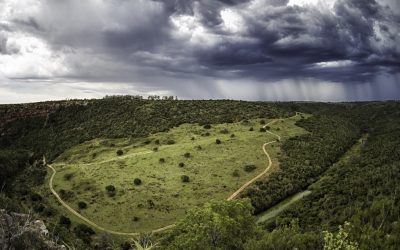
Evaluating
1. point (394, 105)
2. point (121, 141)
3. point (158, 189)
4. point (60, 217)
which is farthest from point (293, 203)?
point (394, 105)

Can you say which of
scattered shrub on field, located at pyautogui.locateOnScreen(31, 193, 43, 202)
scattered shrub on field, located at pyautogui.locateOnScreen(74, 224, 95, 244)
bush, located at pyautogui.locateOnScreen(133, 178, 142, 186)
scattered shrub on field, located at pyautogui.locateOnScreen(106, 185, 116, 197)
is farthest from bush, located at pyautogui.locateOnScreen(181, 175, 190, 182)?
scattered shrub on field, located at pyautogui.locateOnScreen(31, 193, 43, 202)

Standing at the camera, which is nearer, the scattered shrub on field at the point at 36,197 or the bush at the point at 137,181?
the scattered shrub on field at the point at 36,197

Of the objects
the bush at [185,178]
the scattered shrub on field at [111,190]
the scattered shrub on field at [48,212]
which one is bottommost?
the scattered shrub on field at [48,212]

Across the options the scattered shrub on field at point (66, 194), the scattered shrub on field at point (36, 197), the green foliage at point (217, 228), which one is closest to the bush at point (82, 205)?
the scattered shrub on field at point (66, 194)

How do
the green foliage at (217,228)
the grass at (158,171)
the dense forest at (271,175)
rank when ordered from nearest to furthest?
1. the green foliage at (217,228)
2. the dense forest at (271,175)
3. the grass at (158,171)

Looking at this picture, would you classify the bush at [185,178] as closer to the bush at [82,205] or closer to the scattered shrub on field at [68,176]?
the bush at [82,205]

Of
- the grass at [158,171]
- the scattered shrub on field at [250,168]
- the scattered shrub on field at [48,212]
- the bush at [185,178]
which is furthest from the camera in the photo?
the scattered shrub on field at [250,168]

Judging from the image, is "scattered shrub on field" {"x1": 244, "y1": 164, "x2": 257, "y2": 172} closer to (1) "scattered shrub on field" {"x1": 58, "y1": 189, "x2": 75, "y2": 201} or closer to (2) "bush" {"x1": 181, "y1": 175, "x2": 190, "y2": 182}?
(2) "bush" {"x1": 181, "y1": 175, "x2": 190, "y2": 182}
